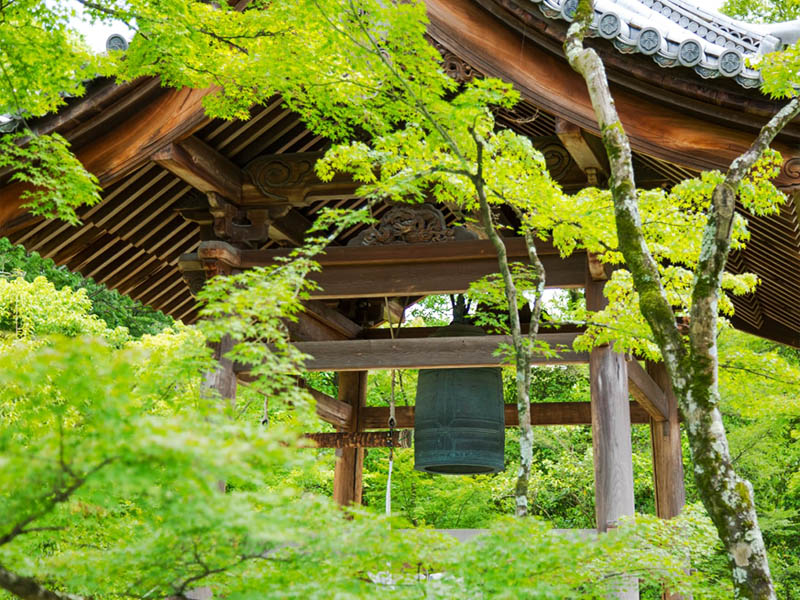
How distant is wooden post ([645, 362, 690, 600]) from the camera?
25.9 ft

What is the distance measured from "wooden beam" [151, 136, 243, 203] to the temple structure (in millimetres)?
14

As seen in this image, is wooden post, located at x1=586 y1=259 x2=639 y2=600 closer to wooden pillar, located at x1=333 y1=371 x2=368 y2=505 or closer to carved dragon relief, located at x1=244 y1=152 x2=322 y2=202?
carved dragon relief, located at x1=244 y1=152 x2=322 y2=202

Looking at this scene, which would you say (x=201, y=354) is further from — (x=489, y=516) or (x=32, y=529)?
(x=489, y=516)

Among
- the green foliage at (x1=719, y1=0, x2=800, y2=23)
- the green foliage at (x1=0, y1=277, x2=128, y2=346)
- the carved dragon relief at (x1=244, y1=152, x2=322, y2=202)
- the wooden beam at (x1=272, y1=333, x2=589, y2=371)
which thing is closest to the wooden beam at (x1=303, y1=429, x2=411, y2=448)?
the wooden beam at (x1=272, y1=333, x2=589, y2=371)

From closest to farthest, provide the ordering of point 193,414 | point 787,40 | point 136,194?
point 193,414, point 787,40, point 136,194

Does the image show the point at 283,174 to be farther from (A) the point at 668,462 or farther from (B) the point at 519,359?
(A) the point at 668,462

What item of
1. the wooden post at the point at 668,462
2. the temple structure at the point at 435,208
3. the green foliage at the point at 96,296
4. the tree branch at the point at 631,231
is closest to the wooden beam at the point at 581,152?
the temple structure at the point at 435,208

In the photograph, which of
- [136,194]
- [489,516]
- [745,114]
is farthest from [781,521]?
[136,194]

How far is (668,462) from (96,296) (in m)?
13.3

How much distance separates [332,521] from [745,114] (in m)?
3.35

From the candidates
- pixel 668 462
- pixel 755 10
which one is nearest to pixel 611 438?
pixel 668 462

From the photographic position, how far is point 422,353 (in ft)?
19.7

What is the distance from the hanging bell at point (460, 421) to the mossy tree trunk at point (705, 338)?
272 cm

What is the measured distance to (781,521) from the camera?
1220 centimetres
